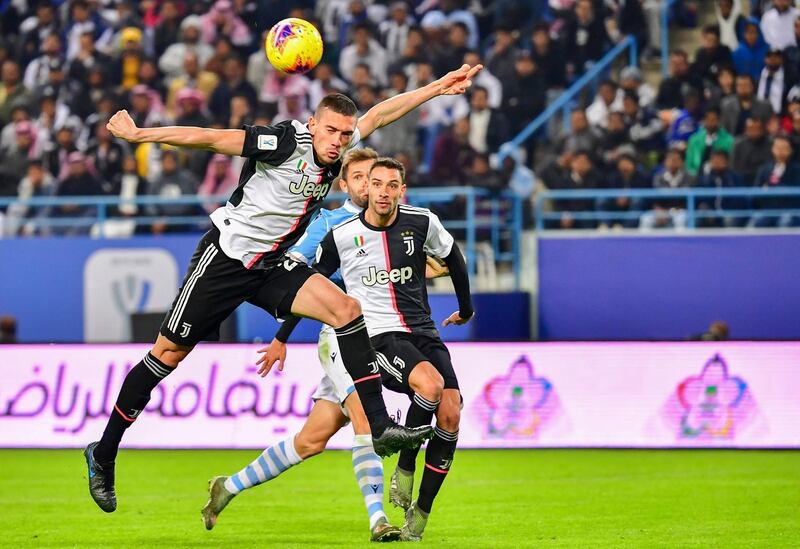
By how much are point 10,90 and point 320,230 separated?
13275mm

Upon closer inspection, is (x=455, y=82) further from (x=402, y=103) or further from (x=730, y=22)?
(x=730, y=22)

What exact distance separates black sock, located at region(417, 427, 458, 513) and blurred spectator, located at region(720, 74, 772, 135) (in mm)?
9918

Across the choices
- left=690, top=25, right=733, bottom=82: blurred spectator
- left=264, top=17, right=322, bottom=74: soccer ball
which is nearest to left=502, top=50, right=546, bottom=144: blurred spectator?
left=690, top=25, right=733, bottom=82: blurred spectator

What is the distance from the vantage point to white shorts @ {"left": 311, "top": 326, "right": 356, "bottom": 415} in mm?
7840

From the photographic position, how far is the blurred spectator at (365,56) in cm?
1933

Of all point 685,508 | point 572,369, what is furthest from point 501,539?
point 572,369

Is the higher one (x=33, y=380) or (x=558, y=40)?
(x=558, y=40)

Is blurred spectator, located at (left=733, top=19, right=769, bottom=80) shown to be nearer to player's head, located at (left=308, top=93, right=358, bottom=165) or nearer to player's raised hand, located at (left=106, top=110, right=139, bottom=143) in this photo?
player's head, located at (left=308, top=93, right=358, bottom=165)

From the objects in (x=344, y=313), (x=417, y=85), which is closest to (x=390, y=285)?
(x=344, y=313)

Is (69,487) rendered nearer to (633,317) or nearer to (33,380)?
(33,380)

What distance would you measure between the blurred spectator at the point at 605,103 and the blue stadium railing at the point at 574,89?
16.3 inches

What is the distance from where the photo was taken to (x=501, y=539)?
7938mm

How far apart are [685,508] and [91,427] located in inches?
264

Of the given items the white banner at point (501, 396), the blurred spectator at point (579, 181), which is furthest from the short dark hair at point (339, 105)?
the blurred spectator at point (579, 181)
